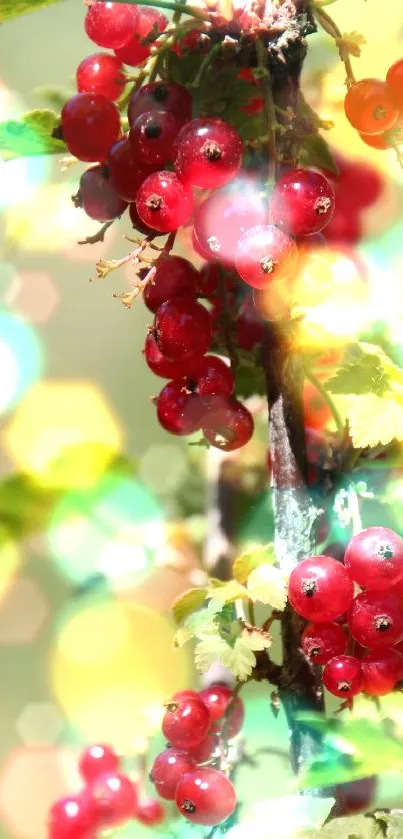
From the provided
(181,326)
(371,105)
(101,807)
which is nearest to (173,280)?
(181,326)

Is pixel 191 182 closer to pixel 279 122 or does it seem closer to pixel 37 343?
pixel 279 122

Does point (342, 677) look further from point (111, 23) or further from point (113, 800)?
point (111, 23)

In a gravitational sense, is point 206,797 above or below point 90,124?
below

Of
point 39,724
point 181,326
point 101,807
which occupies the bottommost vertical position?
point 39,724

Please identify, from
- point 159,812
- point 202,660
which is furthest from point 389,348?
point 159,812

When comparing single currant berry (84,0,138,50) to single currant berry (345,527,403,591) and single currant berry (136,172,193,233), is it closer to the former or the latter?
single currant berry (136,172,193,233)

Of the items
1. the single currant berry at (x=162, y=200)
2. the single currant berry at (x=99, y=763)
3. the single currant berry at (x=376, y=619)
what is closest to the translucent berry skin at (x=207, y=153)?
the single currant berry at (x=162, y=200)

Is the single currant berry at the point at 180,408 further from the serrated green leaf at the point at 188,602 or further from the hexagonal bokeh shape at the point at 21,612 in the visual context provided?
the hexagonal bokeh shape at the point at 21,612

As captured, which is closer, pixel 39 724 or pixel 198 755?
pixel 198 755
